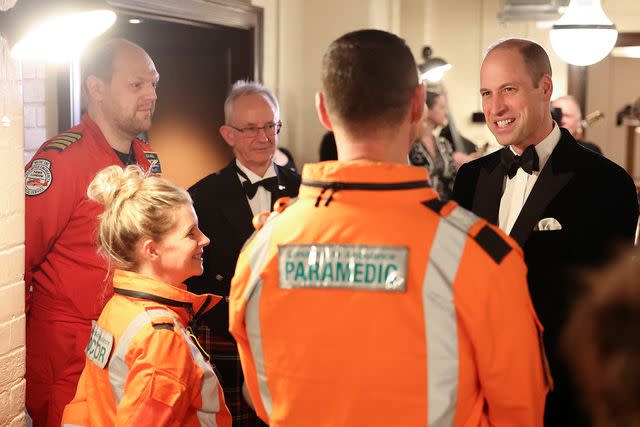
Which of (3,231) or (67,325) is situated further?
(67,325)

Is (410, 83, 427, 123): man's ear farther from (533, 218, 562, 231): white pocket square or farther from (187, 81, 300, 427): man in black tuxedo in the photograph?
(187, 81, 300, 427): man in black tuxedo

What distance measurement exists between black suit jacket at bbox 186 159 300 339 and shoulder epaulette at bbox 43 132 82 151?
18.4 inches

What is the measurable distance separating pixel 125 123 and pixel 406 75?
166cm

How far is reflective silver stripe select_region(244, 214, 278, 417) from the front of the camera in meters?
1.60

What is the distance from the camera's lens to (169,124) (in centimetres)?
539

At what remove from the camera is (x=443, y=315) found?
1469 millimetres

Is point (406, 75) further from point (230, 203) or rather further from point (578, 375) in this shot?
point (230, 203)

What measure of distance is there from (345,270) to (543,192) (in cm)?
95

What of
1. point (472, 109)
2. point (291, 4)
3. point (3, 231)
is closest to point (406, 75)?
point (3, 231)

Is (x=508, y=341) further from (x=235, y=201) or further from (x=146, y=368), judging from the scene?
(x=235, y=201)

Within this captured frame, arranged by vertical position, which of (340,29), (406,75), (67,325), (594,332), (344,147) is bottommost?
(67,325)

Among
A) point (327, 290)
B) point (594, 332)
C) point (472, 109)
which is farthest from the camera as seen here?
point (472, 109)

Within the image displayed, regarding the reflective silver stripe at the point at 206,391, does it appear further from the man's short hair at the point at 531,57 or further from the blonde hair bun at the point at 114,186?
the man's short hair at the point at 531,57

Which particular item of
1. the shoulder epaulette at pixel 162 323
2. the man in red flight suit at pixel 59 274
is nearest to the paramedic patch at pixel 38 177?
the man in red flight suit at pixel 59 274
